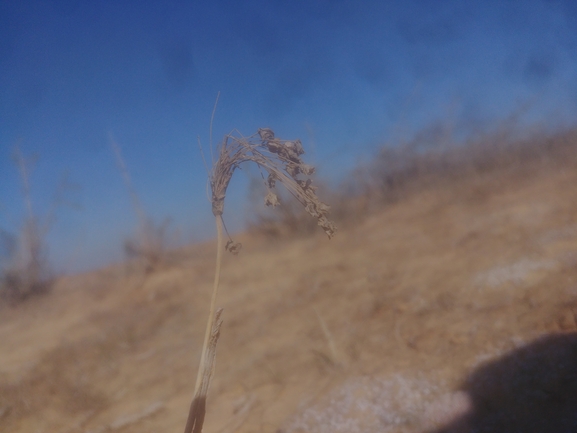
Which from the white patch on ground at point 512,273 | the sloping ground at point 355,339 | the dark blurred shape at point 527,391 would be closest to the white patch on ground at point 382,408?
the sloping ground at point 355,339

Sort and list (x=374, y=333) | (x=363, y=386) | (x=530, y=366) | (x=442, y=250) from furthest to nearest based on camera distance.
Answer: (x=442, y=250)
(x=374, y=333)
(x=363, y=386)
(x=530, y=366)

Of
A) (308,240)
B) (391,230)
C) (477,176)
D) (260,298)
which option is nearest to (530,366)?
(260,298)

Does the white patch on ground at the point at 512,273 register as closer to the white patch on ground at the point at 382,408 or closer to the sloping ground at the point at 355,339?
the sloping ground at the point at 355,339

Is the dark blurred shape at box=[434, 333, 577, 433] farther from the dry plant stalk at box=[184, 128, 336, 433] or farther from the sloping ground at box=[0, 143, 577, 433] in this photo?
the dry plant stalk at box=[184, 128, 336, 433]

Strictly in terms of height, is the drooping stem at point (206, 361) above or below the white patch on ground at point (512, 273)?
below

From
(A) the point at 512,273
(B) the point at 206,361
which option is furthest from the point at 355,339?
(B) the point at 206,361

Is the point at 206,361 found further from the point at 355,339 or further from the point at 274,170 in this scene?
the point at 355,339

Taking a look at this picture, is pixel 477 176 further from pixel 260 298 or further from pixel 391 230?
pixel 260 298
